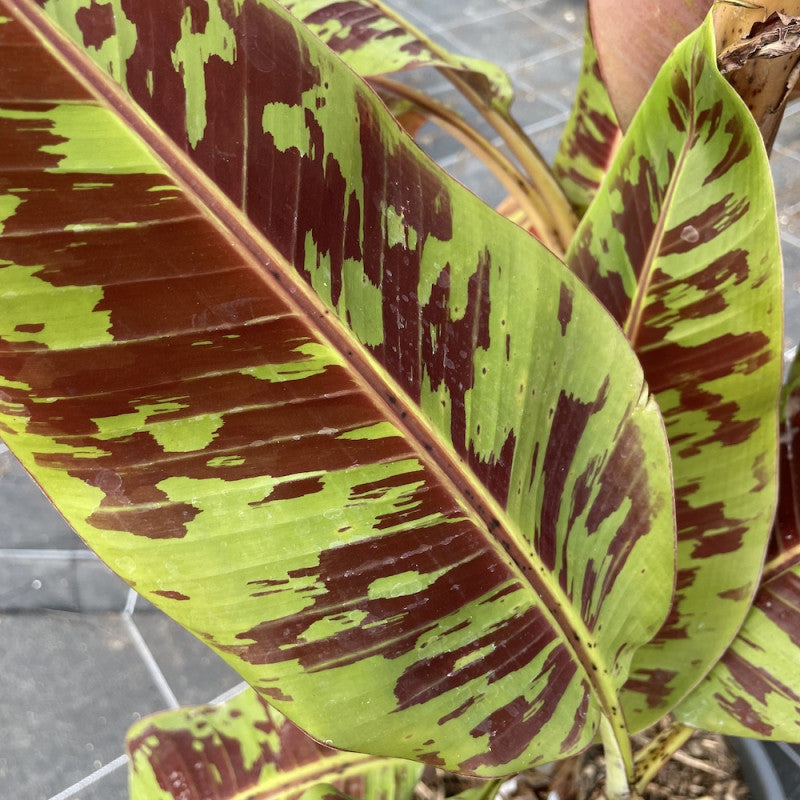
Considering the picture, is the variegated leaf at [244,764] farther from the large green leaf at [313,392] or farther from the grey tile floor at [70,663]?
the grey tile floor at [70,663]

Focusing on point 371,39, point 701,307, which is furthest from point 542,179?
point 701,307

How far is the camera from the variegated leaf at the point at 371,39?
0.50m

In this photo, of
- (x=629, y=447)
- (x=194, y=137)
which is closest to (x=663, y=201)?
(x=629, y=447)

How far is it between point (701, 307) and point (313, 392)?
0.68 ft

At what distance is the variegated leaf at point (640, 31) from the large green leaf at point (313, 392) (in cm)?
15

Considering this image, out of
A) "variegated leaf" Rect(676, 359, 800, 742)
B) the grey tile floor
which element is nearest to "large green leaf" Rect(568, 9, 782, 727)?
"variegated leaf" Rect(676, 359, 800, 742)

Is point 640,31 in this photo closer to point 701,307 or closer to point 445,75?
point 701,307

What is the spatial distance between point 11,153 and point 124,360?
7 cm

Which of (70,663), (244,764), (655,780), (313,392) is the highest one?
(313,392)

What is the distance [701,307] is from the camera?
35 cm

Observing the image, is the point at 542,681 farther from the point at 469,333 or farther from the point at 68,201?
the point at 68,201

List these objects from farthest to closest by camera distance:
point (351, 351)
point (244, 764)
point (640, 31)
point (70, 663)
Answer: point (70, 663) < point (244, 764) < point (640, 31) < point (351, 351)

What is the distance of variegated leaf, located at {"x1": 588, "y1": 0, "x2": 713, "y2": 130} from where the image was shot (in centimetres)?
36

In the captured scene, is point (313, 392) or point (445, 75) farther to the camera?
→ point (445, 75)
